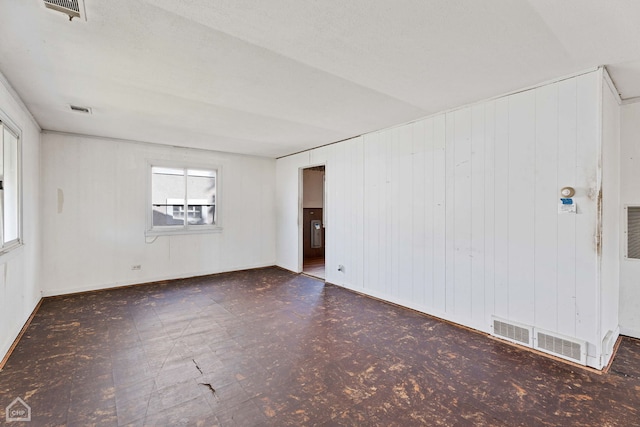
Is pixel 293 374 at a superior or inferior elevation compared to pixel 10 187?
inferior

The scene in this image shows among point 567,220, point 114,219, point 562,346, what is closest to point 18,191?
point 114,219

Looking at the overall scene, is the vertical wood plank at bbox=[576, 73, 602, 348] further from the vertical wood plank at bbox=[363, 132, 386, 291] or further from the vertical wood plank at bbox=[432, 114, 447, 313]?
the vertical wood plank at bbox=[363, 132, 386, 291]

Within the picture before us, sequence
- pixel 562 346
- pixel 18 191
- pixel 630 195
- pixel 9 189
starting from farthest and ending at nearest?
pixel 18 191 → pixel 630 195 → pixel 9 189 → pixel 562 346

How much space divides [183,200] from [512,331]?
5.48 meters

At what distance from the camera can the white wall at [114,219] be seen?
447 cm

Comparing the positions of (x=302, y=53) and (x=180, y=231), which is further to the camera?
(x=180, y=231)

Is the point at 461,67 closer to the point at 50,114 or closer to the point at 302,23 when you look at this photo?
the point at 302,23

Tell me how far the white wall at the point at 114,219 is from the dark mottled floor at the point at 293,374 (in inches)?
43.6

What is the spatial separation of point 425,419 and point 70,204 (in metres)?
5.48

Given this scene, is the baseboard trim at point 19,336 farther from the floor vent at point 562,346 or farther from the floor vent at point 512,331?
the floor vent at point 562,346

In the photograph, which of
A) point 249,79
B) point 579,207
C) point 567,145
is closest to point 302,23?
point 249,79

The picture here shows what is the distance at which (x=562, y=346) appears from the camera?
8.61 feet

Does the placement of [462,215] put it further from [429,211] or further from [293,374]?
[293,374]

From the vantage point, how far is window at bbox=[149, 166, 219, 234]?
212 inches
